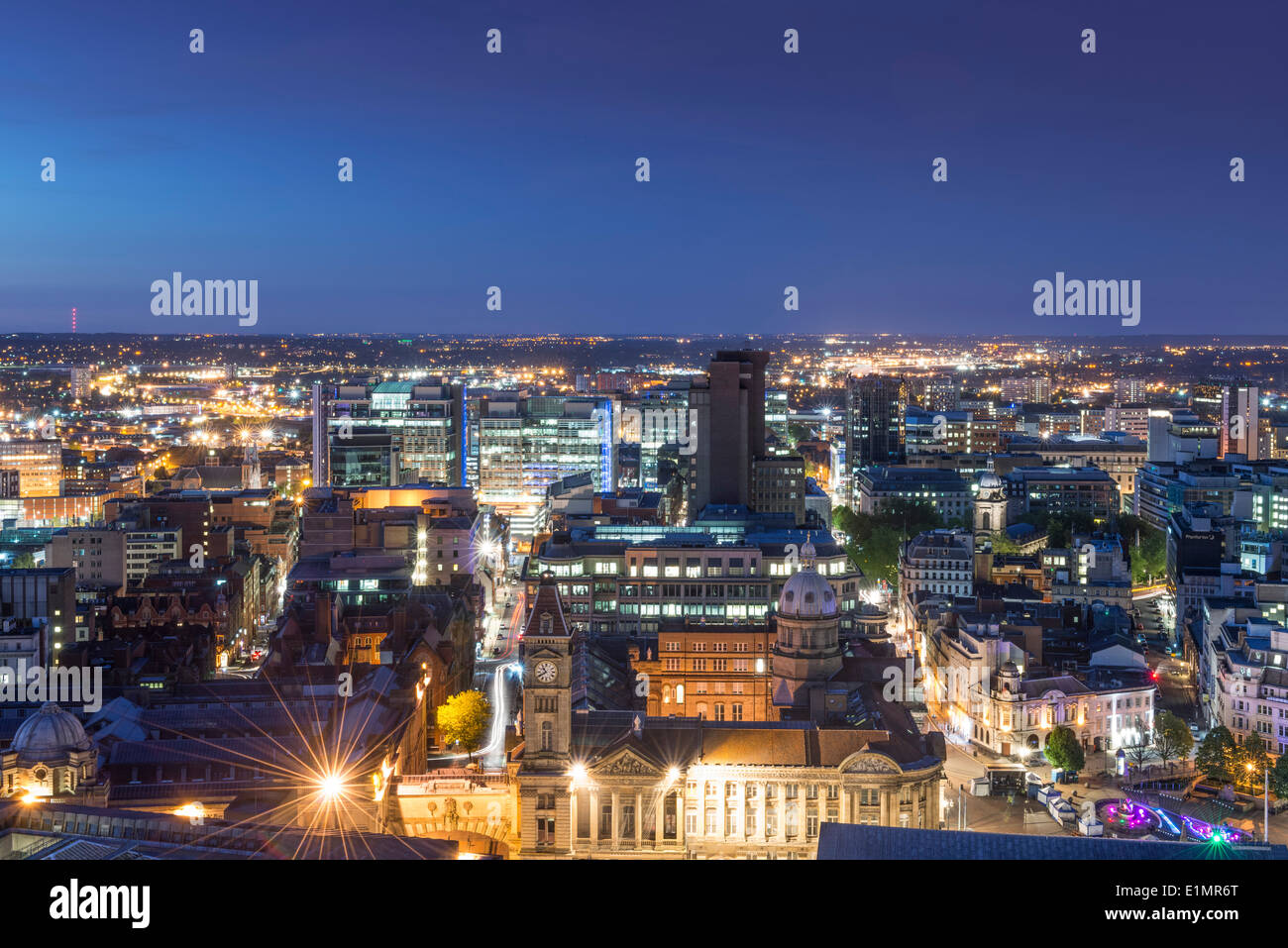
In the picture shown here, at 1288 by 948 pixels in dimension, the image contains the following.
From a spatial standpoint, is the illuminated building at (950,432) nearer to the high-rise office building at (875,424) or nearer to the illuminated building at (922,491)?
the high-rise office building at (875,424)

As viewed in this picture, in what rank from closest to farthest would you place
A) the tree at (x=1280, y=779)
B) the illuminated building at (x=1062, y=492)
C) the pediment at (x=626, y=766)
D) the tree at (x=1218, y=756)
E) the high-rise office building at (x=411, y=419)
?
the pediment at (x=626, y=766), the tree at (x=1280, y=779), the tree at (x=1218, y=756), the illuminated building at (x=1062, y=492), the high-rise office building at (x=411, y=419)

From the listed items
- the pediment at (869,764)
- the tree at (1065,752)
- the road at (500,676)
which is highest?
the pediment at (869,764)

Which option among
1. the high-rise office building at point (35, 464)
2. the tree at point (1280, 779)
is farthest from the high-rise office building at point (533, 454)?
the tree at point (1280, 779)

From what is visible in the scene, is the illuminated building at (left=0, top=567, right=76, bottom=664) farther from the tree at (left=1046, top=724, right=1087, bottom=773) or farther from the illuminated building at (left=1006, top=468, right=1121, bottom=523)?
the illuminated building at (left=1006, top=468, right=1121, bottom=523)

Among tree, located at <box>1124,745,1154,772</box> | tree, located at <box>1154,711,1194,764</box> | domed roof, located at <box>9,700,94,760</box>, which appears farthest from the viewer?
tree, located at <box>1124,745,1154,772</box>

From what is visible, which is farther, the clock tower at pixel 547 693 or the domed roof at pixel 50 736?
the clock tower at pixel 547 693

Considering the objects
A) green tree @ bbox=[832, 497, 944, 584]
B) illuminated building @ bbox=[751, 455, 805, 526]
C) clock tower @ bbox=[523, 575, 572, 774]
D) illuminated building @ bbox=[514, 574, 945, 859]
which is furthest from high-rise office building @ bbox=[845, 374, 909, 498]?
clock tower @ bbox=[523, 575, 572, 774]

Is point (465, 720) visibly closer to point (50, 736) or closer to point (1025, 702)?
point (50, 736)
